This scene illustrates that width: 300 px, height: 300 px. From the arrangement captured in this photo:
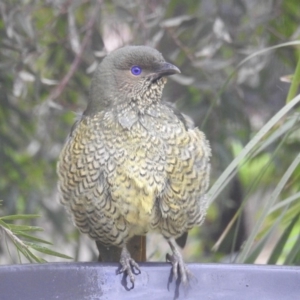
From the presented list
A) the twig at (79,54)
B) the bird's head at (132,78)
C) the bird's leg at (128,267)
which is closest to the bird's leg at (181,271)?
the bird's leg at (128,267)

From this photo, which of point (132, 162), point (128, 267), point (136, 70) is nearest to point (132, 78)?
point (136, 70)

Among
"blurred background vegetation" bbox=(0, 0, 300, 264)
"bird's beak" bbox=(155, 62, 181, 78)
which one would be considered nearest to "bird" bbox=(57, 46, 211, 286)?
"bird's beak" bbox=(155, 62, 181, 78)

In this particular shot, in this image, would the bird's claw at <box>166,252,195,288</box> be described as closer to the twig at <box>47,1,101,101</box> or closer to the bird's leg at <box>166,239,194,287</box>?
the bird's leg at <box>166,239,194,287</box>

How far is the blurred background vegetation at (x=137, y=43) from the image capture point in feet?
12.1

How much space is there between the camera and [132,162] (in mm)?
2730

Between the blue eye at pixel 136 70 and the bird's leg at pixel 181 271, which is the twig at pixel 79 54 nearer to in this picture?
the blue eye at pixel 136 70

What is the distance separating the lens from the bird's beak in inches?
112

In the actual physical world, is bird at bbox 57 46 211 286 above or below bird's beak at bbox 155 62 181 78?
below

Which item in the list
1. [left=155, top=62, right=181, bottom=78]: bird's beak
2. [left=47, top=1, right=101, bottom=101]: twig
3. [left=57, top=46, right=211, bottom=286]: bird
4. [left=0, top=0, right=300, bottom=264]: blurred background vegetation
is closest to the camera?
[left=57, top=46, right=211, bottom=286]: bird

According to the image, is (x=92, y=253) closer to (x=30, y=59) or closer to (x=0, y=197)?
(x=0, y=197)

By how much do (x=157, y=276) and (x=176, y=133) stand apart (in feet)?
1.96

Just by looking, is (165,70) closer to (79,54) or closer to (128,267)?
(128,267)

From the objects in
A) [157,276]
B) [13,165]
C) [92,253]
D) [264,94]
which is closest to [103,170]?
[157,276]

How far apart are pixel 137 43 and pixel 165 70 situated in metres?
0.91
